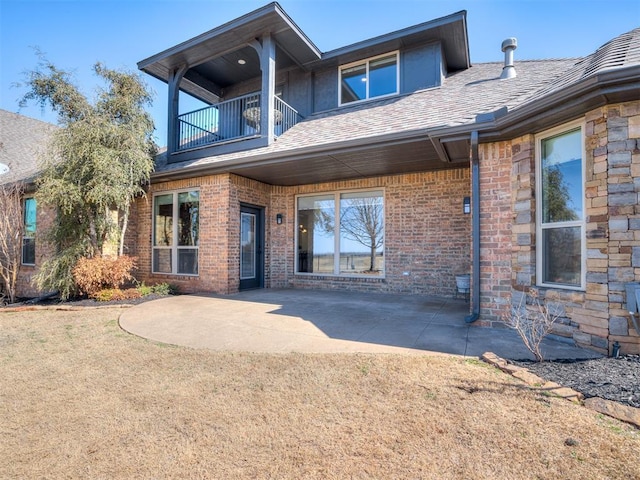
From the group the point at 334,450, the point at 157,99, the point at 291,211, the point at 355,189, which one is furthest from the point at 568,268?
the point at 157,99

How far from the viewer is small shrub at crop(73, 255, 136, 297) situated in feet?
23.5

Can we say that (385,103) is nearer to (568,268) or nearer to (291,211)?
(291,211)

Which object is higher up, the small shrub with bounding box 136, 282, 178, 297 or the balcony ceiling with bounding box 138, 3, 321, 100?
the balcony ceiling with bounding box 138, 3, 321, 100

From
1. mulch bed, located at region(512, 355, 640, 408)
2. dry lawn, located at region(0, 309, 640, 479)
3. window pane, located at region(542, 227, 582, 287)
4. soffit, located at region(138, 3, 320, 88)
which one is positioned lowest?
dry lawn, located at region(0, 309, 640, 479)

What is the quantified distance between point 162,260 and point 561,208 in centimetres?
885

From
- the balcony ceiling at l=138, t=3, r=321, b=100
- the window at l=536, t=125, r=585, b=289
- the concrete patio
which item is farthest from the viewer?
the balcony ceiling at l=138, t=3, r=321, b=100

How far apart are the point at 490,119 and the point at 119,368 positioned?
5607 mm

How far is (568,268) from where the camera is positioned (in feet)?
13.5

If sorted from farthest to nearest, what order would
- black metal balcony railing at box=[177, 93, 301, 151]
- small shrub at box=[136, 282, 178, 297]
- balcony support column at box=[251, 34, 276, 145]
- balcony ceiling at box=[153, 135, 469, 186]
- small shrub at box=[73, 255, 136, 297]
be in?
black metal balcony railing at box=[177, 93, 301, 151]
small shrub at box=[136, 282, 178, 297]
balcony support column at box=[251, 34, 276, 145]
small shrub at box=[73, 255, 136, 297]
balcony ceiling at box=[153, 135, 469, 186]

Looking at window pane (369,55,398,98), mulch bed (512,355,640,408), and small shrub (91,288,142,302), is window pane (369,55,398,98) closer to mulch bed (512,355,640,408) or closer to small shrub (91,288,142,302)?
mulch bed (512,355,640,408)

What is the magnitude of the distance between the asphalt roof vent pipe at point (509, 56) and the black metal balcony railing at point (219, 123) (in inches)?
199

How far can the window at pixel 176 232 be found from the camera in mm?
8438

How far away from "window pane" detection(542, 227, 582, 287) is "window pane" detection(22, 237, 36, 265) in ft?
45.1

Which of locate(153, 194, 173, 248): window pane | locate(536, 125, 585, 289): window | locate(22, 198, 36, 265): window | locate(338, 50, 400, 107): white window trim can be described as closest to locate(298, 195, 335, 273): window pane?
locate(338, 50, 400, 107): white window trim
